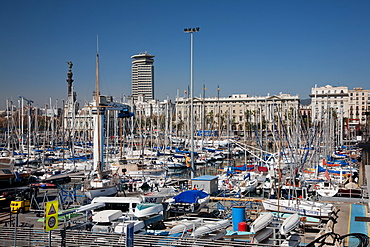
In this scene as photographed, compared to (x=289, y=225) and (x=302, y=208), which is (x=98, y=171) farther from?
(x=289, y=225)

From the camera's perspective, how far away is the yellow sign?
9953mm

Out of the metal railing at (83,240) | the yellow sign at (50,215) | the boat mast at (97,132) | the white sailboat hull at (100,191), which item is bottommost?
the white sailboat hull at (100,191)

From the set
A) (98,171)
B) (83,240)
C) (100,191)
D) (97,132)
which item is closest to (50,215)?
(83,240)

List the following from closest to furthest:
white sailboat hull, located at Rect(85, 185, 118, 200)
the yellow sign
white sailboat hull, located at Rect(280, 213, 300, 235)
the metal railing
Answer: the yellow sign
the metal railing
white sailboat hull, located at Rect(280, 213, 300, 235)
white sailboat hull, located at Rect(85, 185, 118, 200)

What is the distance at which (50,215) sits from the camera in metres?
10.1

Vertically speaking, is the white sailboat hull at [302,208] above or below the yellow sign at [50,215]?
below

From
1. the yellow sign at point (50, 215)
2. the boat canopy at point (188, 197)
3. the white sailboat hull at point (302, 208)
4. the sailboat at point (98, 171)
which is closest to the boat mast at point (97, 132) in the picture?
the sailboat at point (98, 171)

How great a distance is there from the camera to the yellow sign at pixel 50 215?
392 inches

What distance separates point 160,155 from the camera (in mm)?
57125

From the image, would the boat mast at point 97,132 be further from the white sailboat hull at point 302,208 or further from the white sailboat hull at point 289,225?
the white sailboat hull at point 289,225

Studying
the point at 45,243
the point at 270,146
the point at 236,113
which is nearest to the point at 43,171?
the point at 45,243

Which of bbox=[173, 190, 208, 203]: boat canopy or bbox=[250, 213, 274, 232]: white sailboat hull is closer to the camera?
bbox=[250, 213, 274, 232]: white sailboat hull

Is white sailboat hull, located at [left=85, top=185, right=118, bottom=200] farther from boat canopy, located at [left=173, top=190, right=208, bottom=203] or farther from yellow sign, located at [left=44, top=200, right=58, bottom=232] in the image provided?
yellow sign, located at [left=44, top=200, right=58, bottom=232]

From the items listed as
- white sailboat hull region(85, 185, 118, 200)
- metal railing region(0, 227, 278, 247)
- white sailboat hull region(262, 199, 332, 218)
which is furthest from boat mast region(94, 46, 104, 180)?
metal railing region(0, 227, 278, 247)
